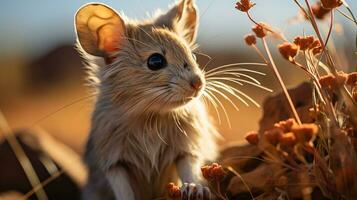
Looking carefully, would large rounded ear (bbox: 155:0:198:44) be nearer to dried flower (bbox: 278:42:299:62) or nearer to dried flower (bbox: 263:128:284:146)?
dried flower (bbox: 278:42:299:62)

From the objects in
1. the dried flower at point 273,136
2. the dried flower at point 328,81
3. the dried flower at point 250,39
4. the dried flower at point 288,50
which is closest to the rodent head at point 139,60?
the dried flower at point 250,39

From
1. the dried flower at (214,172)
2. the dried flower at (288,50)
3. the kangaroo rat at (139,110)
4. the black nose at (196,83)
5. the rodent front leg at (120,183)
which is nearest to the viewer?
the dried flower at (288,50)

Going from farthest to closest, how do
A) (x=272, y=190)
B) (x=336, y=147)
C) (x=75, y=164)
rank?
(x=75, y=164) → (x=272, y=190) → (x=336, y=147)

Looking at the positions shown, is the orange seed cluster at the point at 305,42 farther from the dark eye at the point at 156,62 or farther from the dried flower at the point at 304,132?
the dark eye at the point at 156,62

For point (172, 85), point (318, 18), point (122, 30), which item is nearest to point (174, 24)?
point (122, 30)

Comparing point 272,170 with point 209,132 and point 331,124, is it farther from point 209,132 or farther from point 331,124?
point 331,124

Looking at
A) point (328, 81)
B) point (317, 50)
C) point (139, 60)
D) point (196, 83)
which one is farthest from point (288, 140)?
point (139, 60)

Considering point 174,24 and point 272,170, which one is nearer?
point 272,170
